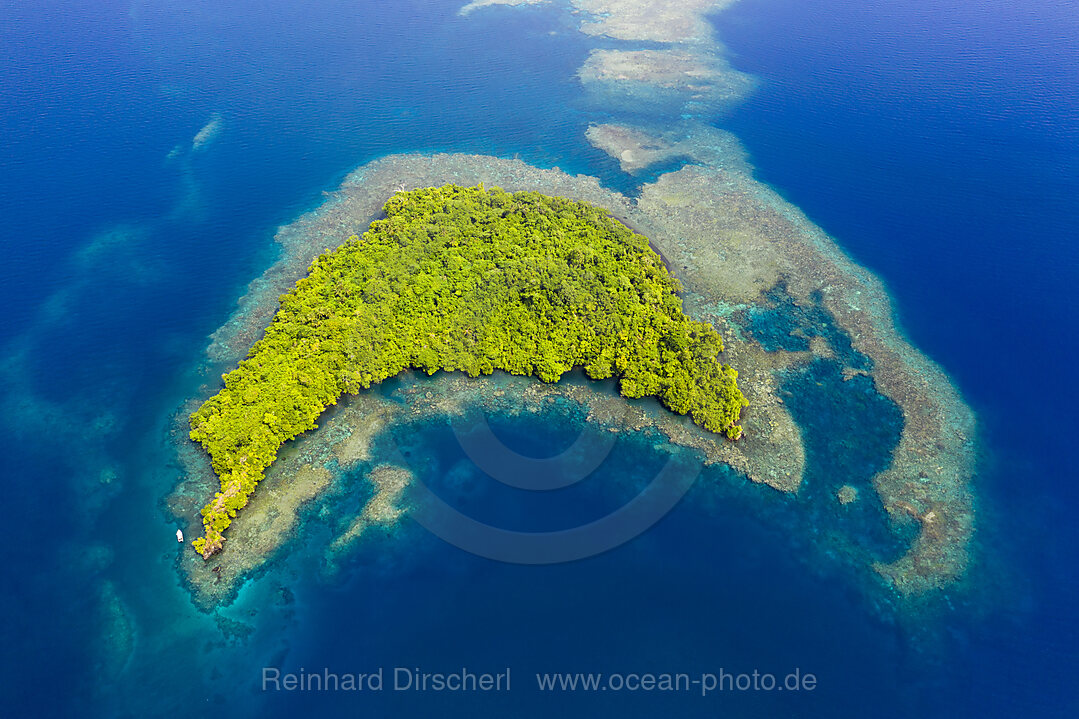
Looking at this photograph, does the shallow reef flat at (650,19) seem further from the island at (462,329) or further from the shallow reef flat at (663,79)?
the island at (462,329)

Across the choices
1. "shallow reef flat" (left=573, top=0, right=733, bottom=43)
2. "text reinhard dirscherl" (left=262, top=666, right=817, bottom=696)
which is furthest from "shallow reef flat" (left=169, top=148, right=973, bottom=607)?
"shallow reef flat" (left=573, top=0, right=733, bottom=43)

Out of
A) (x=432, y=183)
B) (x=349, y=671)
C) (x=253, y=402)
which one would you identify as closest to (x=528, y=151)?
(x=432, y=183)

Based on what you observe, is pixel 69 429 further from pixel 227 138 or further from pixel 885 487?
pixel 885 487

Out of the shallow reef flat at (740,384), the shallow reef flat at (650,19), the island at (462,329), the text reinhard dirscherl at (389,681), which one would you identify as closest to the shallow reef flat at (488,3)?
the shallow reef flat at (650,19)

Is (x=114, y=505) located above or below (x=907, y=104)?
below

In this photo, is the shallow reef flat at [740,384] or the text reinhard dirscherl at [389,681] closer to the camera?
the text reinhard dirscherl at [389,681]

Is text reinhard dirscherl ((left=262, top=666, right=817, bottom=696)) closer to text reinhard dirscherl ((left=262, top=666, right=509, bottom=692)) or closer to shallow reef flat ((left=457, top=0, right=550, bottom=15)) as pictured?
text reinhard dirscherl ((left=262, top=666, right=509, bottom=692))
